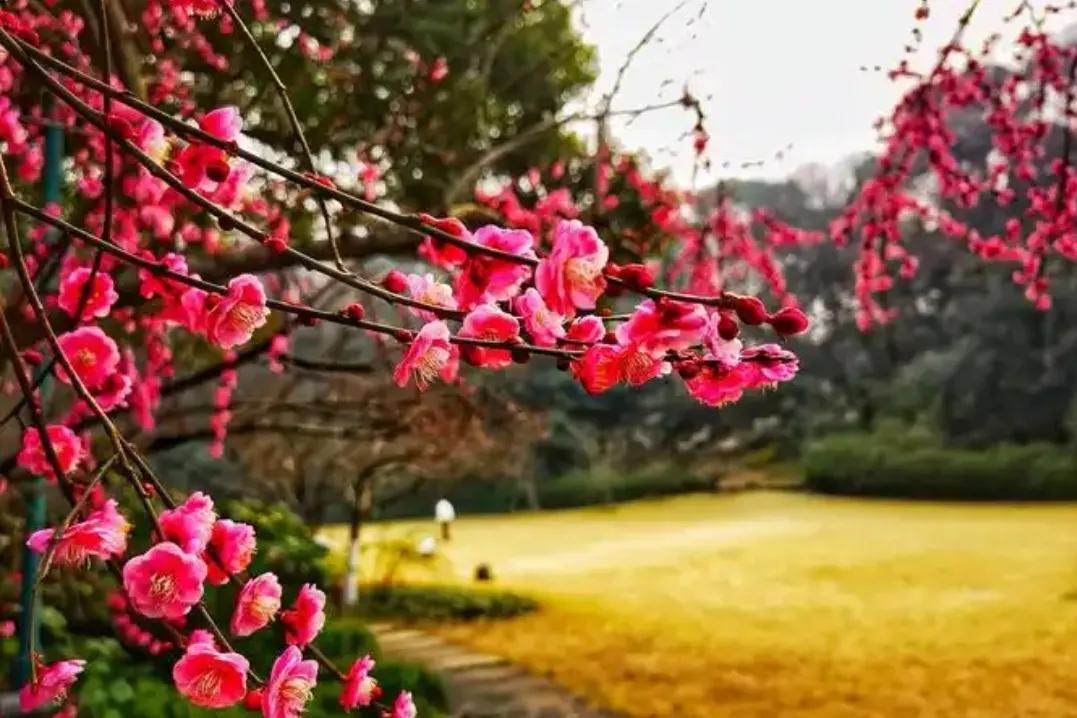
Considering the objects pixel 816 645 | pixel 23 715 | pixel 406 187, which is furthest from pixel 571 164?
pixel 23 715

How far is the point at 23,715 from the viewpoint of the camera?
2822 millimetres

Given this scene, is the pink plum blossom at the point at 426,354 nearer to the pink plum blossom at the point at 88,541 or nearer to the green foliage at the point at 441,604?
the pink plum blossom at the point at 88,541

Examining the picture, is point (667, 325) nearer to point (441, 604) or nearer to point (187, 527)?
point (187, 527)

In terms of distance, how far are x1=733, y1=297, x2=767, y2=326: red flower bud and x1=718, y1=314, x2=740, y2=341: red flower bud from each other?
82mm

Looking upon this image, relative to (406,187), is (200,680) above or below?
below

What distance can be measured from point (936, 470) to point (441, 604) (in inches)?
331

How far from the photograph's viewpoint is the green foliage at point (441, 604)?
777 centimetres

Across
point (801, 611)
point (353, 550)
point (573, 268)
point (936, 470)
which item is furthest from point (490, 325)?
point (936, 470)

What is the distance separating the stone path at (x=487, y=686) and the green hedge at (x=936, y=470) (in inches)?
369

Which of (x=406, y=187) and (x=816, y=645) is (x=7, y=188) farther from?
(x=816, y=645)

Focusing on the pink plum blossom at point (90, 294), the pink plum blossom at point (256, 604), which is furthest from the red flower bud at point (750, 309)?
the pink plum blossom at point (90, 294)

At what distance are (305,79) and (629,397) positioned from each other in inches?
446

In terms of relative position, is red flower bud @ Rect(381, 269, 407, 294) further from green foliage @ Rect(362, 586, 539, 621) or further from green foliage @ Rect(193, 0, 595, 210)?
green foliage @ Rect(362, 586, 539, 621)

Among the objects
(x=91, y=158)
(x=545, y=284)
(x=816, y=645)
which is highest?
(x=91, y=158)
